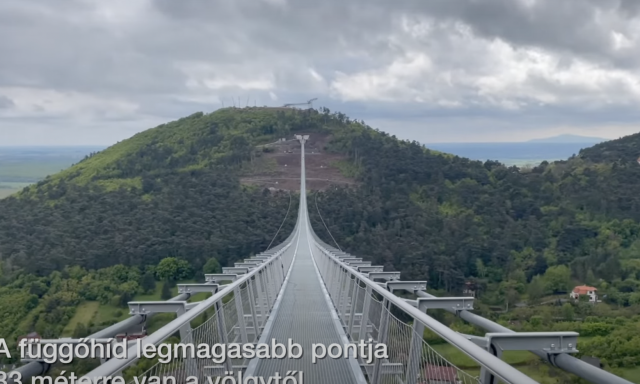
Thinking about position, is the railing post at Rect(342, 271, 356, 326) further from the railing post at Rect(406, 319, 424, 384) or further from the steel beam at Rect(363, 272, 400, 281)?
the railing post at Rect(406, 319, 424, 384)

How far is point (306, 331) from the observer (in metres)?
5.55

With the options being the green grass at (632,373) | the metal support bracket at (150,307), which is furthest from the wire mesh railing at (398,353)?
the green grass at (632,373)

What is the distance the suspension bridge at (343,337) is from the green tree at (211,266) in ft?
54.0

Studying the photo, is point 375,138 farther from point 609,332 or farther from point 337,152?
point 609,332

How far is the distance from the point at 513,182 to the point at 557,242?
393 inches

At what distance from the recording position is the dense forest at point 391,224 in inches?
894

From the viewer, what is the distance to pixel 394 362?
3.35m

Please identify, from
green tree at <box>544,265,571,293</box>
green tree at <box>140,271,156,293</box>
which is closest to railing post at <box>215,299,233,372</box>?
green tree at <box>140,271,156,293</box>

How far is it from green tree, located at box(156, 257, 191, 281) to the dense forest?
1.35 ft

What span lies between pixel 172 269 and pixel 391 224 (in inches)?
568

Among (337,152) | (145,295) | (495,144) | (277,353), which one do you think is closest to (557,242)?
(145,295)

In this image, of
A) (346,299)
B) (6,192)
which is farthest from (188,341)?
(6,192)

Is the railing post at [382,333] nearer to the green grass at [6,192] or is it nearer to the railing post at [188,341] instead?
the railing post at [188,341]

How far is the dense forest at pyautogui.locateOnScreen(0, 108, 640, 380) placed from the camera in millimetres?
22719
